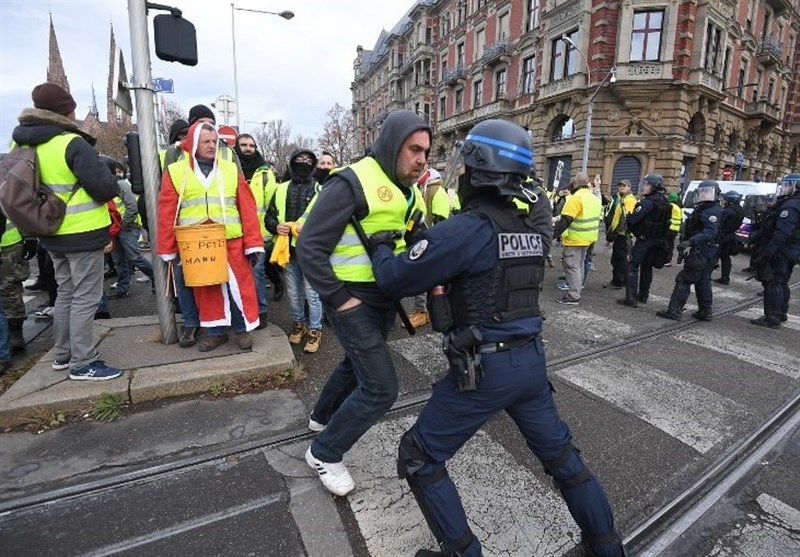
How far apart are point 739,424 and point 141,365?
478 centimetres

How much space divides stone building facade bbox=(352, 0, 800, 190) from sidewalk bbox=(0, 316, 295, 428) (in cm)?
1380

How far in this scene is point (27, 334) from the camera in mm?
4762

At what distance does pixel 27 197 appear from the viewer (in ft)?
9.75

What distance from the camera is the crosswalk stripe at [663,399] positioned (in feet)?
10.4

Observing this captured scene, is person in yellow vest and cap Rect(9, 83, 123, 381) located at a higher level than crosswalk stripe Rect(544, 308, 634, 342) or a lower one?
higher

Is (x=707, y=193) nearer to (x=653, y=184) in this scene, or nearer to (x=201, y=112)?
(x=653, y=184)

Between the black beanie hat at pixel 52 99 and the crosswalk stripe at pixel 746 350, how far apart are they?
661 cm

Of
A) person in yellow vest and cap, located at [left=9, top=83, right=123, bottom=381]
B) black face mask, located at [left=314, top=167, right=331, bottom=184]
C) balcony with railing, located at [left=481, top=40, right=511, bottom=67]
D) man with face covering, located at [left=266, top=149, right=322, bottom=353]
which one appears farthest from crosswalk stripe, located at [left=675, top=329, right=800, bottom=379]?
balcony with railing, located at [left=481, top=40, right=511, bottom=67]

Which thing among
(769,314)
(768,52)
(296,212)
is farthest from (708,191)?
(768,52)

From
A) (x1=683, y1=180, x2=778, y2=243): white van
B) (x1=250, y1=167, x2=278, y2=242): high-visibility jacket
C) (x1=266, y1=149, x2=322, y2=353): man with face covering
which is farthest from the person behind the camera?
(x1=683, y1=180, x2=778, y2=243): white van

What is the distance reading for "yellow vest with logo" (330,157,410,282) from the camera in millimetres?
2082

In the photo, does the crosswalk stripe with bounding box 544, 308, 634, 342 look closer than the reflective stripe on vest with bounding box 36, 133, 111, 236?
No

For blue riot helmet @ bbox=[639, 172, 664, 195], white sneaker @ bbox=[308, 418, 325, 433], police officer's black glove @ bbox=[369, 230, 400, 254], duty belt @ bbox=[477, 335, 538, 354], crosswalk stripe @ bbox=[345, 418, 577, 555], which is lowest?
crosswalk stripe @ bbox=[345, 418, 577, 555]

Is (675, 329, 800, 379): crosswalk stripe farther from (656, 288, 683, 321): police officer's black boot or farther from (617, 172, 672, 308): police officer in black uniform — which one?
(617, 172, 672, 308): police officer in black uniform
